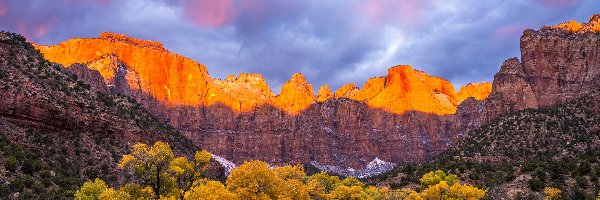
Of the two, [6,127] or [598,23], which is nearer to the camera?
[6,127]

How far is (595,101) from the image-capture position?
90062 mm

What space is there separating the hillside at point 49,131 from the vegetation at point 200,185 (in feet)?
17.9

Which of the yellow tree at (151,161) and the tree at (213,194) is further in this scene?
the yellow tree at (151,161)

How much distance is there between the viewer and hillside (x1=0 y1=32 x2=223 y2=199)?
145ft

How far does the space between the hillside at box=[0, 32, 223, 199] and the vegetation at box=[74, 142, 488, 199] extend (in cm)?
545

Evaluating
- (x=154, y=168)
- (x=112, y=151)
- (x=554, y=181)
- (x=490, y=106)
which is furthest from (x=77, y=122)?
(x=490, y=106)

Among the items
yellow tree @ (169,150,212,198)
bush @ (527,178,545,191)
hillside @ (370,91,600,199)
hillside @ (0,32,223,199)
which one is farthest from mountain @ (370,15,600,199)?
hillside @ (0,32,223,199)

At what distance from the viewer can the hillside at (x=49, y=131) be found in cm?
4412

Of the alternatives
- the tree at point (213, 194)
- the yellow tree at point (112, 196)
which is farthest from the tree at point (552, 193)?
the yellow tree at point (112, 196)

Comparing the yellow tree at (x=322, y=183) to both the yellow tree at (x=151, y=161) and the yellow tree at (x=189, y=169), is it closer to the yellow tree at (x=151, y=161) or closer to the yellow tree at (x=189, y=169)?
the yellow tree at (x=189, y=169)

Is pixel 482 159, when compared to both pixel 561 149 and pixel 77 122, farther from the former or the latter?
pixel 77 122

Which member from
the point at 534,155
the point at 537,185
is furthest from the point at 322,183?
the point at 534,155

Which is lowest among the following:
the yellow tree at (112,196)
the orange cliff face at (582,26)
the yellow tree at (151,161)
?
the yellow tree at (112,196)

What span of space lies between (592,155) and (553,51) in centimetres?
7027
